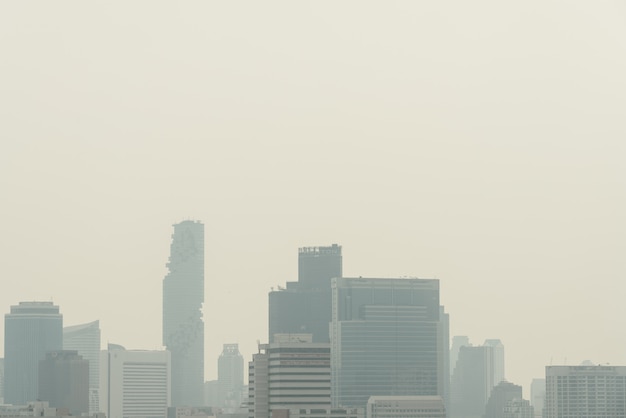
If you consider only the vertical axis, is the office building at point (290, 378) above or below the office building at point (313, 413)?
above

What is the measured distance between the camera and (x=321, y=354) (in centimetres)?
18100

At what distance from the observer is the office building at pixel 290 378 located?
177m

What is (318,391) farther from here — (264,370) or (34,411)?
(34,411)

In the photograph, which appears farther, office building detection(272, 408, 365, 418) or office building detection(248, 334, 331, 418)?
office building detection(248, 334, 331, 418)

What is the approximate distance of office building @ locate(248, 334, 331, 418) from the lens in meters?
177

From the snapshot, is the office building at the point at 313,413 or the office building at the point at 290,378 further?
the office building at the point at 290,378

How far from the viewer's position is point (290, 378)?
178 m

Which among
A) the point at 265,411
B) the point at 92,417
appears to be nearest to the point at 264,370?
the point at 265,411

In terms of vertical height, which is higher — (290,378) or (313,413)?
(290,378)

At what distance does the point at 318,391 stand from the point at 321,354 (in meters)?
4.01

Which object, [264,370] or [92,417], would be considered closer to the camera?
[264,370]

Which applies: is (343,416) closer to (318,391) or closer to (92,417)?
(318,391)

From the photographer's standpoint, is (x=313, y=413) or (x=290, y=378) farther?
(x=290, y=378)

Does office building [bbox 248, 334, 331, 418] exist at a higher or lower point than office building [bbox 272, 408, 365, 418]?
higher
